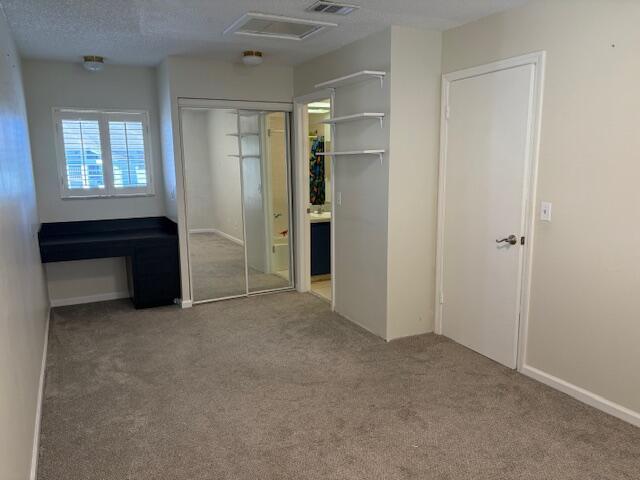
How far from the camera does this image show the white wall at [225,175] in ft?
15.9

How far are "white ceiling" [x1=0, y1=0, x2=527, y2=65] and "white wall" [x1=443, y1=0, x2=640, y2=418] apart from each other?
0.41m

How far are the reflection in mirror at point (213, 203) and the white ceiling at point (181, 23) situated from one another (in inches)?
27.9

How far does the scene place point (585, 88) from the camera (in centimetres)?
270

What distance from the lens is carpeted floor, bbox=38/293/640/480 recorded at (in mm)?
2318

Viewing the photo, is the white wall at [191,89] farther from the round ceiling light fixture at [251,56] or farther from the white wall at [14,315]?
the white wall at [14,315]

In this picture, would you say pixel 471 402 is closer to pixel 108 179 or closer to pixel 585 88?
pixel 585 88

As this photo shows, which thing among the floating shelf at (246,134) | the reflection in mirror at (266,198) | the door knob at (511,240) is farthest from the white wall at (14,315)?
the door knob at (511,240)

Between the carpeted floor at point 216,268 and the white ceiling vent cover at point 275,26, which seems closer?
the white ceiling vent cover at point 275,26

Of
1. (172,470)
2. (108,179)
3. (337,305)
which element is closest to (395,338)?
(337,305)

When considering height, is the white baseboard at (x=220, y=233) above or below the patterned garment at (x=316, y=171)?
below

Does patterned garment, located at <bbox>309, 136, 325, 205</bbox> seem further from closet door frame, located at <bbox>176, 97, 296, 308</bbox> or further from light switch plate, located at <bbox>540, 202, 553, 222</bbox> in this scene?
light switch plate, located at <bbox>540, 202, 553, 222</bbox>

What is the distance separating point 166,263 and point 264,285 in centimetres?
113

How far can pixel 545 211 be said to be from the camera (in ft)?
9.84

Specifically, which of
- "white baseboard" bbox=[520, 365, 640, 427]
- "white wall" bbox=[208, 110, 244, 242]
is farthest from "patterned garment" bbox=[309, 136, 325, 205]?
"white baseboard" bbox=[520, 365, 640, 427]
